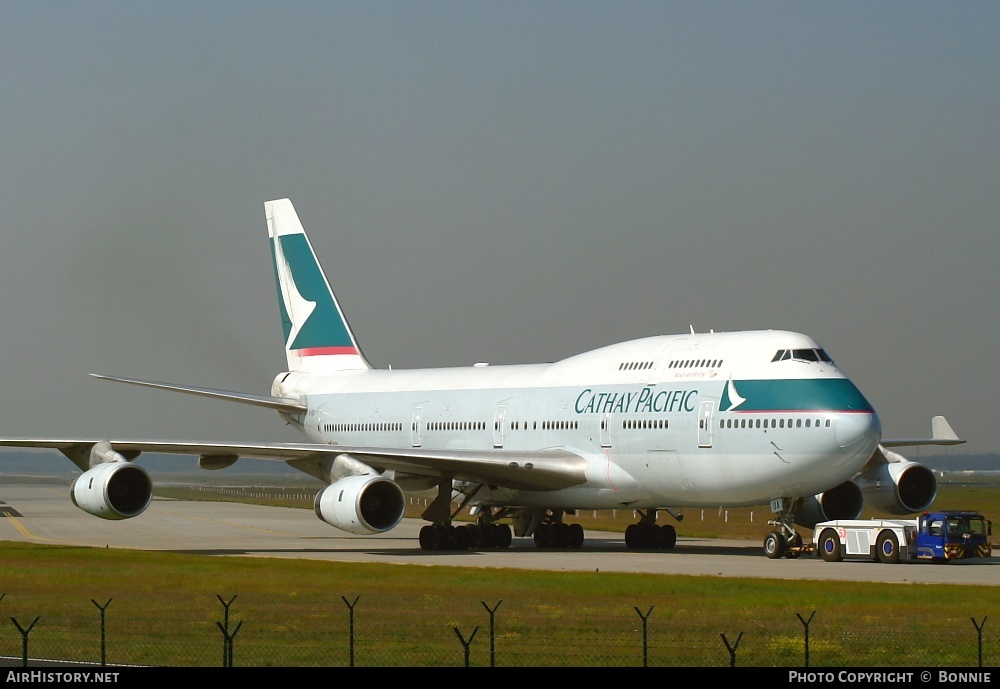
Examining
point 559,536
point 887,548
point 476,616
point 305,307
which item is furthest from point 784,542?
point 305,307

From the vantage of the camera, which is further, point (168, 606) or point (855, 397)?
point (855, 397)

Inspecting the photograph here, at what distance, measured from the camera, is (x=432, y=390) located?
162ft

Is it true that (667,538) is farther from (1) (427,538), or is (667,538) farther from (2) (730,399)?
(2) (730,399)

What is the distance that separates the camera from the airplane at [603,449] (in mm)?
36875

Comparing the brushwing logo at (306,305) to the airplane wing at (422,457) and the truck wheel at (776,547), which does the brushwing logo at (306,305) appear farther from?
the truck wheel at (776,547)

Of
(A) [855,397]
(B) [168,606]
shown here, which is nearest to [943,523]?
(A) [855,397]

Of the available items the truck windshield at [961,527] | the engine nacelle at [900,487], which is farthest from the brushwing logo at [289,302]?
the truck windshield at [961,527]

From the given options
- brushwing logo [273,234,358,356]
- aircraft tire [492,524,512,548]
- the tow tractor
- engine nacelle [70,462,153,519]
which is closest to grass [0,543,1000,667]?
engine nacelle [70,462,153,519]

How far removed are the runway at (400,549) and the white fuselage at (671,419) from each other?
6.23 ft

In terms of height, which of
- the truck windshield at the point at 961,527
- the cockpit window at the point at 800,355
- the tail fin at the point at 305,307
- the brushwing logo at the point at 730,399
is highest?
the tail fin at the point at 305,307

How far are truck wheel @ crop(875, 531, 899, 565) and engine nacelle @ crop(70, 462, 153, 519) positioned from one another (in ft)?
62.6

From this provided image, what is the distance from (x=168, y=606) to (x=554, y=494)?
18.8 metres
